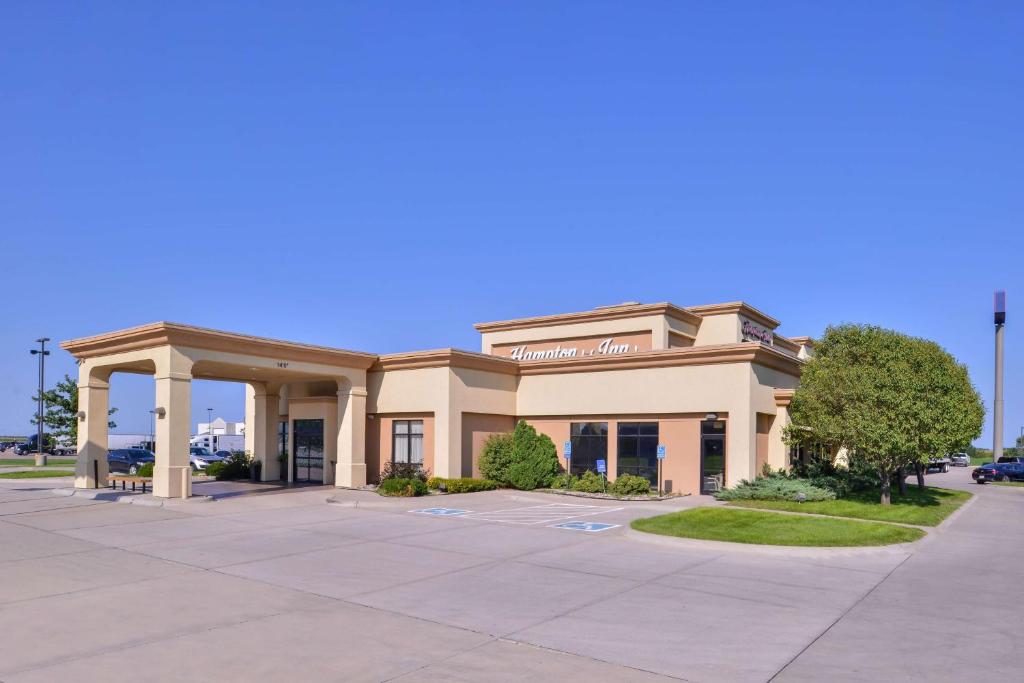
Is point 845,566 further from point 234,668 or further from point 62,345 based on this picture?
point 62,345

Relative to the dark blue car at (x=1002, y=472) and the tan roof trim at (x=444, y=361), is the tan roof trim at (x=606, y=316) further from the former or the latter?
the dark blue car at (x=1002, y=472)

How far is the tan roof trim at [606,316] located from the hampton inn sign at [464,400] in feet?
0.32

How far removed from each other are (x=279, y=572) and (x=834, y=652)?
888cm

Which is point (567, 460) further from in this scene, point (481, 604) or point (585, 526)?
point (481, 604)

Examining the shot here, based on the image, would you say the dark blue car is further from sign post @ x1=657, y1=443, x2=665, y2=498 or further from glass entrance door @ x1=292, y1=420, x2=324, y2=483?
glass entrance door @ x1=292, y1=420, x2=324, y2=483

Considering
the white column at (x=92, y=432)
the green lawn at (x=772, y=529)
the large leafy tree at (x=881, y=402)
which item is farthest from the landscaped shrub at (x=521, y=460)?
the white column at (x=92, y=432)

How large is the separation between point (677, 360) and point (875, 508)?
8114 mm

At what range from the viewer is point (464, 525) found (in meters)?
19.8

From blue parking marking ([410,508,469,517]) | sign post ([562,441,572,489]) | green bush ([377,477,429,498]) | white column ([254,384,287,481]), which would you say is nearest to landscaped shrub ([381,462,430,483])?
green bush ([377,477,429,498])

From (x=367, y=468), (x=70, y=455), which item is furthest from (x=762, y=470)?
(x=70, y=455)

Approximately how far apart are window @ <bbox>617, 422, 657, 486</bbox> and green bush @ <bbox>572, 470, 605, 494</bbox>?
120 centimetres

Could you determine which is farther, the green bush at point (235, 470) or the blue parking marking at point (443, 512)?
the green bush at point (235, 470)

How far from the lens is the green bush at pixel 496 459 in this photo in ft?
97.8

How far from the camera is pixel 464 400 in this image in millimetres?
29984
